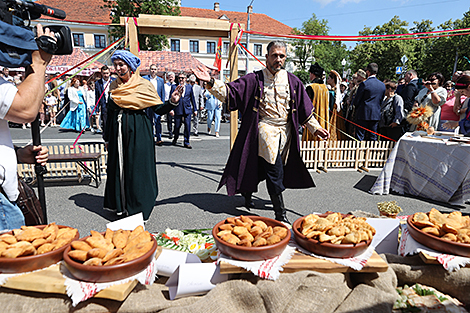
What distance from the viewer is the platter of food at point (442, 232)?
1673 mm

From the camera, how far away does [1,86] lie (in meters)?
1.50

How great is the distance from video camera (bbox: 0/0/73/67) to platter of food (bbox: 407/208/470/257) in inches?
91.1

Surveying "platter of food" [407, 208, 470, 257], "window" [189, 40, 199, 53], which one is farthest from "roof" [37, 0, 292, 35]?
"platter of food" [407, 208, 470, 257]

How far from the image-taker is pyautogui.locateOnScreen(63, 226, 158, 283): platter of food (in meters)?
1.33

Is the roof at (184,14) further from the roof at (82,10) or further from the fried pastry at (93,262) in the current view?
the fried pastry at (93,262)

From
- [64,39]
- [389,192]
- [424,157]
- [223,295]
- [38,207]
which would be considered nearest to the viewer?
[223,295]

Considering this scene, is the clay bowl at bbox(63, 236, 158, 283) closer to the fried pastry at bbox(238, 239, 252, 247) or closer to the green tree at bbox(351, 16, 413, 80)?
the fried pastry at bbox(238, 239, 252, 247)

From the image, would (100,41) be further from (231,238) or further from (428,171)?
(231,238)

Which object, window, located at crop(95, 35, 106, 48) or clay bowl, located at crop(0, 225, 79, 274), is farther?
window, located at crop(95, 35, 106, 48)

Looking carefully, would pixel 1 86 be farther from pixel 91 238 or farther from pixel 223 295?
pixel 223 295

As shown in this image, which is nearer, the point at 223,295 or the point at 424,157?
the point at 223,295

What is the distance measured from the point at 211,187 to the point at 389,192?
3245 mm

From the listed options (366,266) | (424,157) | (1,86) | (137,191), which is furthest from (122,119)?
(424,157)

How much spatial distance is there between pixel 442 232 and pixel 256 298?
3.88 ft
